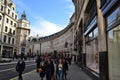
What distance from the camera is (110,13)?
26.6 feet

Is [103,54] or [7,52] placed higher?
[7,52]

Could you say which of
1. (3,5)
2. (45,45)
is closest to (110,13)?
(3,5)

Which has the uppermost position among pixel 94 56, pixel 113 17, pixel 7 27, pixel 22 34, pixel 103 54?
pixel 22 34

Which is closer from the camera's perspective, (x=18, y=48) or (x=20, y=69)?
(x=20, y=69)

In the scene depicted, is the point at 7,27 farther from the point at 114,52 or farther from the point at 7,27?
the point at 114,52

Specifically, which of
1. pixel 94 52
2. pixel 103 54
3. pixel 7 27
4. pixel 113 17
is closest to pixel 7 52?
pixel 7 27

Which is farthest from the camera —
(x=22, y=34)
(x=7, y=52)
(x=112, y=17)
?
(x=22, y=34)

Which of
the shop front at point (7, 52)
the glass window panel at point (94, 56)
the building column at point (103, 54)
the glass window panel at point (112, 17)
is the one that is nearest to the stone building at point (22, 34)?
the shop front at point (7, 52)

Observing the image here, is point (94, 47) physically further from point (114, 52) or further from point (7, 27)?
point (7, 27)

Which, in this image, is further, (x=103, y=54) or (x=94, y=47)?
(x=94, y=47)

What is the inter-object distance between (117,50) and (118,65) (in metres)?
0.70

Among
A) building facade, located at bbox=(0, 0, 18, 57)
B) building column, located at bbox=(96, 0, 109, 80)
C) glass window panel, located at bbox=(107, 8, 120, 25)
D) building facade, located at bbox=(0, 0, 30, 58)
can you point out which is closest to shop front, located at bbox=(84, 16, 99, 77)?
building column, located at bbox=(96, 0, 109, 80)

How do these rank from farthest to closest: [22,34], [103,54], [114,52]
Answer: [22,34] < [103,54] < [114,52]

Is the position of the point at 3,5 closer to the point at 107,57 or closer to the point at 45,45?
the point at 107,57
